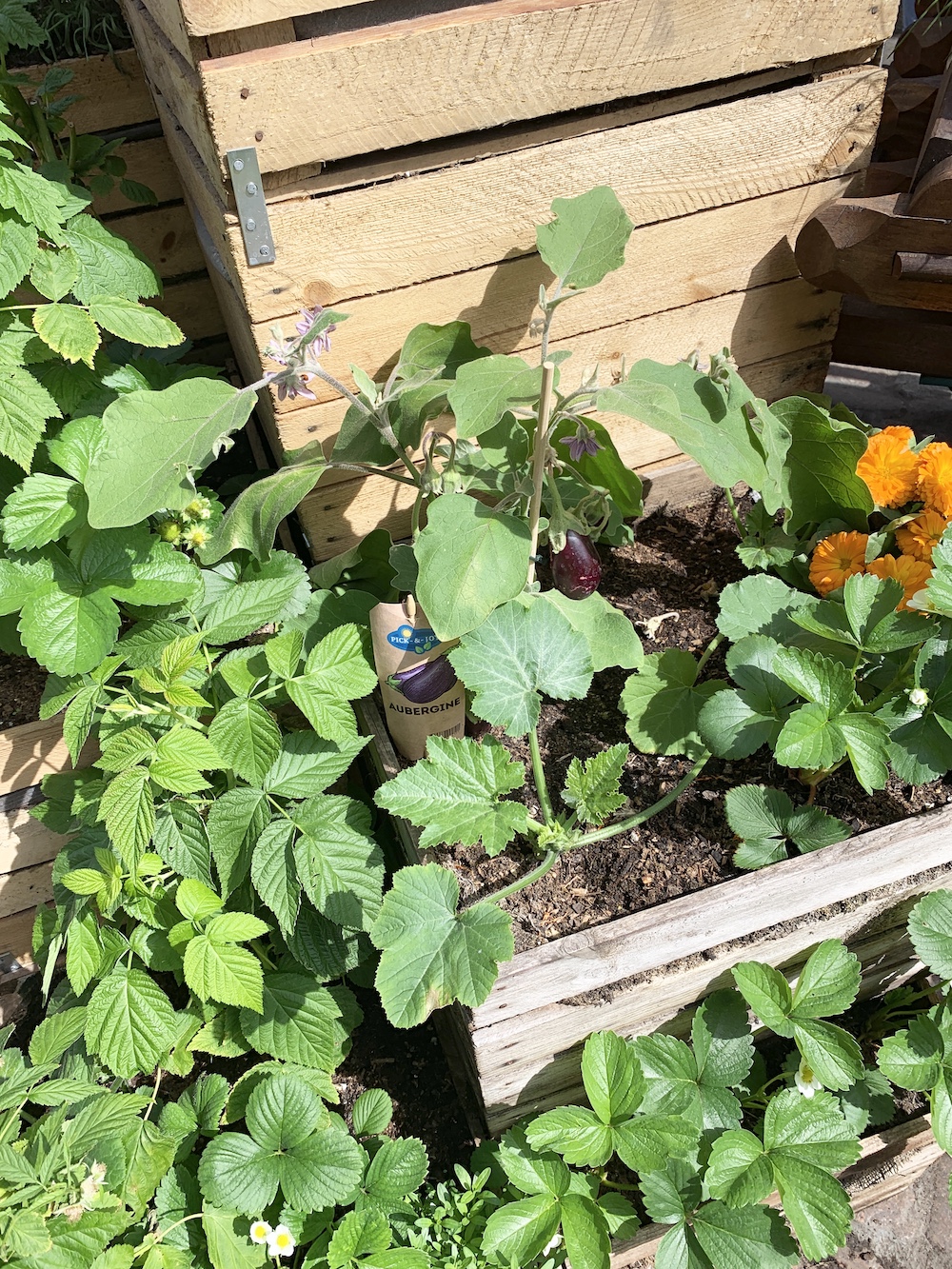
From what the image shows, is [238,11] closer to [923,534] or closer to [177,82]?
[177,82]

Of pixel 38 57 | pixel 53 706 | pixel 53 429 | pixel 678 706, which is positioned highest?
pixel 38 57

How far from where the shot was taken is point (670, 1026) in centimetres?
134

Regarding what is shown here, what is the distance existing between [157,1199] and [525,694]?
2.71 feet

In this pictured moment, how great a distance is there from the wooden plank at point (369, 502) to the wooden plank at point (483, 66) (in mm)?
523

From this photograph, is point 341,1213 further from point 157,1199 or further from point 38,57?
point 38,57

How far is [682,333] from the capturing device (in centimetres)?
170

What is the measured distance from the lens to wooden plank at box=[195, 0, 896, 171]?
1209mm

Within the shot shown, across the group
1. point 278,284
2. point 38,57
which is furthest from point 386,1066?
point 38,57

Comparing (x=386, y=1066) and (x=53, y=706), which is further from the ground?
(x=53, y=706)

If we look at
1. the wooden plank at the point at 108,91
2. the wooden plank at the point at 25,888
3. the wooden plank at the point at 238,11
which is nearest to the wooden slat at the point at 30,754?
the wooden plank at the point at 25,888

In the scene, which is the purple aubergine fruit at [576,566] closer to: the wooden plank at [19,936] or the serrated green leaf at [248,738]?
the serrated green leaf at [248,738]

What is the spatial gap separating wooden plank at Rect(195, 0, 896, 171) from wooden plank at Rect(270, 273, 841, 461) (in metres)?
0.28

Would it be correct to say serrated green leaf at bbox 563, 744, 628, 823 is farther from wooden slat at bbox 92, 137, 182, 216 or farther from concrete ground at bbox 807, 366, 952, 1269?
wooden slat at bbox 92, 137, 182, 216

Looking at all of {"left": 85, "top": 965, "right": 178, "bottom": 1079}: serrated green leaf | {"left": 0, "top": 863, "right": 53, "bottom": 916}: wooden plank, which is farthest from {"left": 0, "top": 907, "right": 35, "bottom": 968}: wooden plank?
{"left": 85, "top": 965, "right": 178, "bottom": 1079}: serrated green leaf
